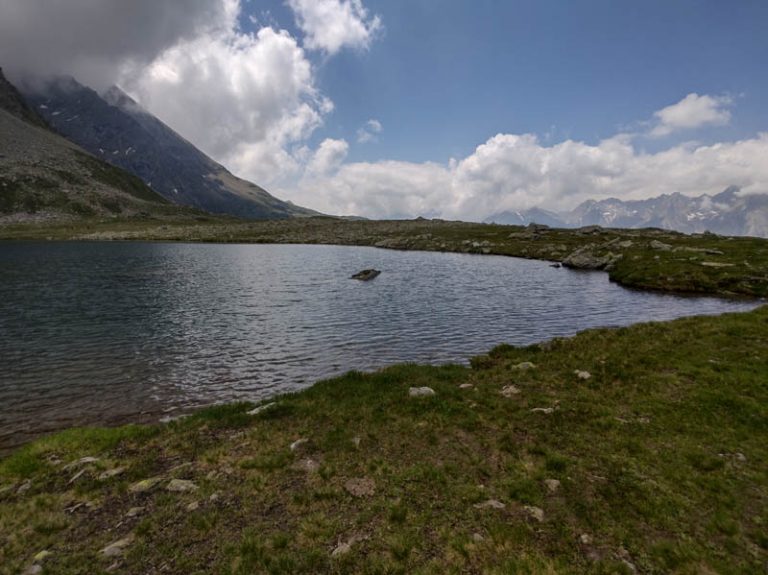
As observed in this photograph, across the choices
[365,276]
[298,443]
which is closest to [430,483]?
[298,443]

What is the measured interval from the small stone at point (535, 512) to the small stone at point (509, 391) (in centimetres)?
816

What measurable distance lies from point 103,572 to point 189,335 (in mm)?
26253

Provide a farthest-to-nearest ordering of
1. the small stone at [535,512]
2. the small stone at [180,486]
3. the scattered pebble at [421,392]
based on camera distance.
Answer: the scattered pebble at [421,392], the small stone at [180,486], the small stone at [535,512]

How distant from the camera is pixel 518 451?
46.5 ft

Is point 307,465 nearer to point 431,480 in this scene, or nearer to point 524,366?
point 431,480

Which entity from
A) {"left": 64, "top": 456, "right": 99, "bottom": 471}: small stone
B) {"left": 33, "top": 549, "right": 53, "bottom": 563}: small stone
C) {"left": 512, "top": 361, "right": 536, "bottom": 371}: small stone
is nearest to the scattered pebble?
{"left": 512, "top": 361, "right": 536, "bottom": 371}: small stone

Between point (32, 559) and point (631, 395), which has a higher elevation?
point (631, 395)

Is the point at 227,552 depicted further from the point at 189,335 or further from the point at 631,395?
the point at 189,335

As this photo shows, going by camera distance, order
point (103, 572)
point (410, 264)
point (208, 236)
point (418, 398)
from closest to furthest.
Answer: point (103, 572) < point (418, 398) < point (410, 264) < point (208, 236)

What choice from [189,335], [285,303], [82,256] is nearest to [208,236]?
[82,256]

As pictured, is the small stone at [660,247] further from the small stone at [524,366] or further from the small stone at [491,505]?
the small stone at [491,505]

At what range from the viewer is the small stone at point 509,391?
19219mm

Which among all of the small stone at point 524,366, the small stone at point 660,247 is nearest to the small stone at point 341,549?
the small stone at point 524,366

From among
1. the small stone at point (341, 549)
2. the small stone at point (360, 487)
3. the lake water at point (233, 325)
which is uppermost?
the small stone at point (341, 549)
